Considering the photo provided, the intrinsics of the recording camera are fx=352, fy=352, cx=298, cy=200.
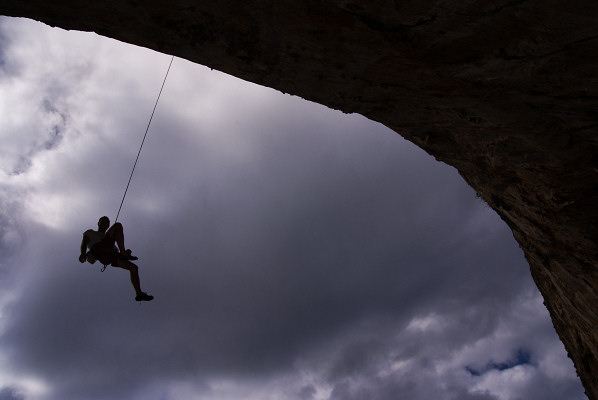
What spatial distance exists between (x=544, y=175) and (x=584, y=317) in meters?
3.91

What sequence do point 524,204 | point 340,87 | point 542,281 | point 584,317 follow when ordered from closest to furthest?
point 340,87 < point 524,204 < point 584,317 < point 542,281

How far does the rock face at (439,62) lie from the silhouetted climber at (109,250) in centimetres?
761

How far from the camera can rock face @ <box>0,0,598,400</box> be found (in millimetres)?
4121

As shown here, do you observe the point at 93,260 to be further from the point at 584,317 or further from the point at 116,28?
the point at 584,317

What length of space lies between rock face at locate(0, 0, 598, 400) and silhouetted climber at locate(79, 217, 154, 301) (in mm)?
7609

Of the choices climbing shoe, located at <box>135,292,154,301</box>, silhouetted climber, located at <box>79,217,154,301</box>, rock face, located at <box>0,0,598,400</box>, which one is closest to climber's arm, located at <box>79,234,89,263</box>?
silhouetted climber, located at <box>79,217,154,301</box>

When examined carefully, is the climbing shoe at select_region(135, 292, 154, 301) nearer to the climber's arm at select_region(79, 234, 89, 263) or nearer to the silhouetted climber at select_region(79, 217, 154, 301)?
the silhouetted climber at select_region(79, 217, 154, 301)

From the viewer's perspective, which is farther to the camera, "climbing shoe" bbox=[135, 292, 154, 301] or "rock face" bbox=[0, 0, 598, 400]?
"climbing shoe" bbox=[135, 292, 154, 301]

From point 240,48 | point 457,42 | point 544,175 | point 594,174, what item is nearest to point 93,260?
point 240,48

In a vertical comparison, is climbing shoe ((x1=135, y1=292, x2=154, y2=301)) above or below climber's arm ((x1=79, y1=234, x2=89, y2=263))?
below

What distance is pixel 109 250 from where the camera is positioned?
10.8 metres

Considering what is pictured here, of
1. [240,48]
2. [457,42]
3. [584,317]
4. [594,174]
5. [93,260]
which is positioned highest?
[93,260]

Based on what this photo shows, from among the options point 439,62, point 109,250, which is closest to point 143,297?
point 109,250

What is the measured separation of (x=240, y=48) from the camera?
189 inches
